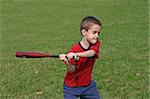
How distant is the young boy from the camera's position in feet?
13.7

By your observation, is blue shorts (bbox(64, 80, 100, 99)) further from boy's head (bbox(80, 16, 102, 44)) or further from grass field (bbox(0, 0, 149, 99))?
grass field (bbox(0, 0, 149, 99))

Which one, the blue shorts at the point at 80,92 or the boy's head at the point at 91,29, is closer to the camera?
the boy's head at the point at 91,29

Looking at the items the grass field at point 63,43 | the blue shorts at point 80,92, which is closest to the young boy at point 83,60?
the blue shorts at point 80,92

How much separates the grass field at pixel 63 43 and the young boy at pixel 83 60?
1767 millimetres

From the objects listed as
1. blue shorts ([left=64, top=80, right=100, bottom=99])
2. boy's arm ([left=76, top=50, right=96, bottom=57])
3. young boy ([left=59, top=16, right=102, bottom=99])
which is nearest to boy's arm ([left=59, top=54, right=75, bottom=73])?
young boy ([left=59, top=16, right=102, bottom=99])

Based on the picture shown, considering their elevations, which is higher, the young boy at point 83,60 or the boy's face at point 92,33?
the boy's face at point 92,33

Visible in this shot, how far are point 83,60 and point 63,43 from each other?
7.37 m

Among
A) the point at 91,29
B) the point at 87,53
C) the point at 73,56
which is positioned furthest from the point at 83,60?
the point at 91,29

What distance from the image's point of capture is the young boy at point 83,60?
4184 millimetres

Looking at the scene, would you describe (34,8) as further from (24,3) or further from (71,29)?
(71,29)

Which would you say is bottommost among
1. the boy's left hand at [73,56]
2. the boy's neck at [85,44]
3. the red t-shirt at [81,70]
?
the red t-shirt at [81,70]

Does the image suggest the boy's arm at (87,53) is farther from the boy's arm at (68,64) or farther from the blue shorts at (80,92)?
the blue shorts at (80,92)

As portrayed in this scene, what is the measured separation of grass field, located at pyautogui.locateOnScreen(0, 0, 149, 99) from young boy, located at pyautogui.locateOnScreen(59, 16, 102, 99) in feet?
5.80

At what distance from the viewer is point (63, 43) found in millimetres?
11609
